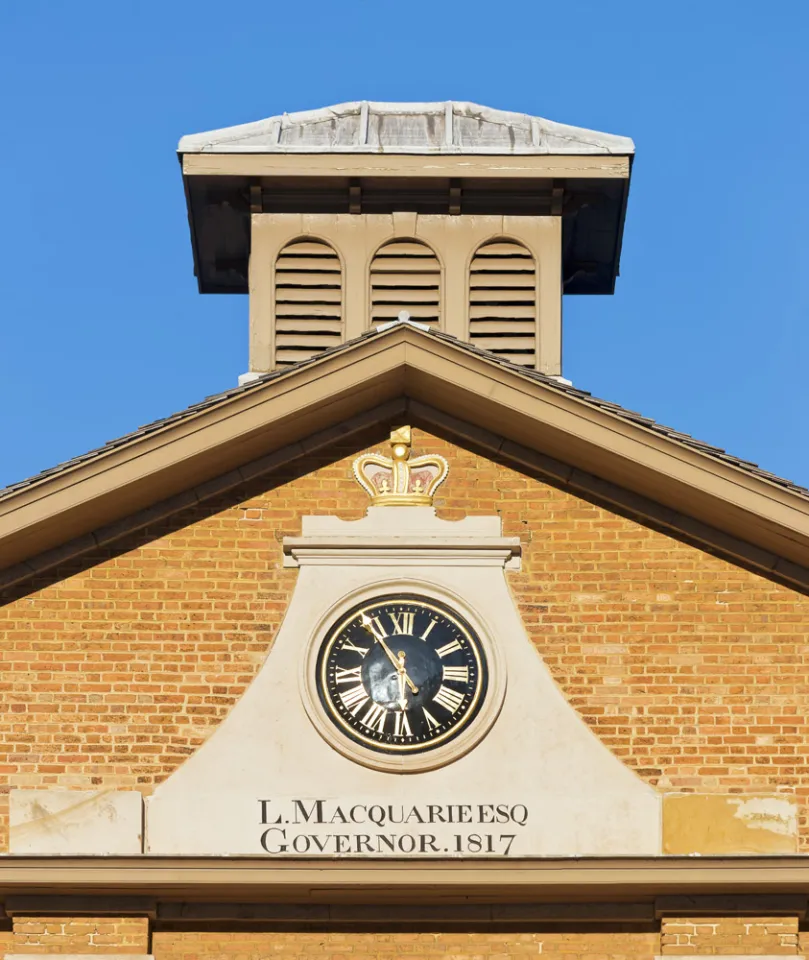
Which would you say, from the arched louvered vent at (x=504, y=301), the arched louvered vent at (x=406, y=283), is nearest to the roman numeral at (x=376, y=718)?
the arched louvered vent at (x=504, y=301)

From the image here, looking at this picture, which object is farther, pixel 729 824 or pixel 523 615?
pixel 523 615

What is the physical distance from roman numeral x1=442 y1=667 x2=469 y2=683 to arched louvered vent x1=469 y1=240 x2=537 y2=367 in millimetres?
6088

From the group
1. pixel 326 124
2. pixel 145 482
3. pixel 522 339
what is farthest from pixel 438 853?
pixel 326 124

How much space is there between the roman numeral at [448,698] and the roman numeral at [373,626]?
607mm

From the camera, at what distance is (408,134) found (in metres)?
27.3

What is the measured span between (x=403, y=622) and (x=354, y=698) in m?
0.70

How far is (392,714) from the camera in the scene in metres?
20.1

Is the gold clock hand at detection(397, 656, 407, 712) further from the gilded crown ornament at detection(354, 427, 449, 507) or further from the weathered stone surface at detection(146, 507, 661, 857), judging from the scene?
the gilded crown ornament at detection(354, 427, 449, 507)

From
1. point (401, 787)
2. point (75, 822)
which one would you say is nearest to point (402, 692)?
point (401, 787)

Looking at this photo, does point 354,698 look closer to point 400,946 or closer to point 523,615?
point 523,615

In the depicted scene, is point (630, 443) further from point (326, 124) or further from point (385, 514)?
point (326, 124)

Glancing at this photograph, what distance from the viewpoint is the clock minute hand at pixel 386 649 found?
2012 centimetres

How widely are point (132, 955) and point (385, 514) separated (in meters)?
3.89

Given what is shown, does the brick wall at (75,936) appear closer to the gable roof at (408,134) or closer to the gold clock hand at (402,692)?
the gold clock hand at (402,692)
